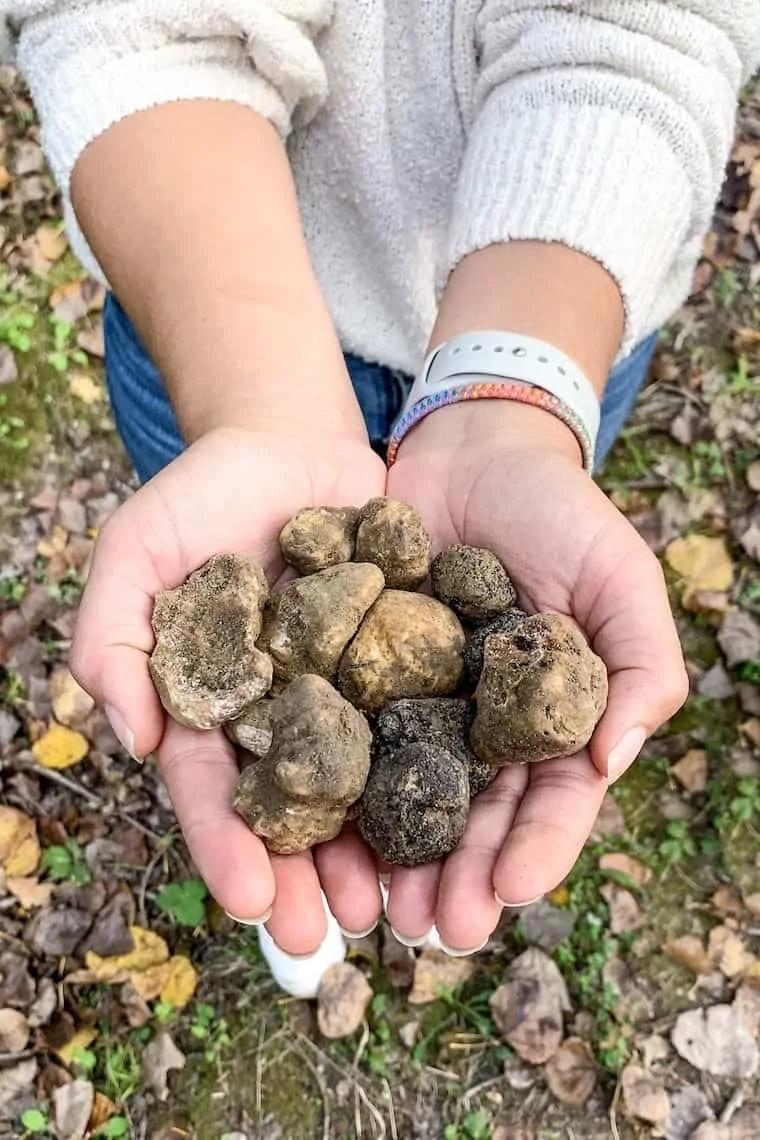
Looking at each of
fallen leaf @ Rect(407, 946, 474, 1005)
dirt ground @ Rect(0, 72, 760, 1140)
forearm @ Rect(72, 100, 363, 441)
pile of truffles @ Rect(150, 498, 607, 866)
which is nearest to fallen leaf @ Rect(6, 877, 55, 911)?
dirt ground @ Rect(0, 72, 760, 1140)

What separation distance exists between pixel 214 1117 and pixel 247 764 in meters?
1.15

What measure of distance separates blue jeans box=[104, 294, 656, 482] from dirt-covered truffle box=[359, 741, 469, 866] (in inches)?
41.2

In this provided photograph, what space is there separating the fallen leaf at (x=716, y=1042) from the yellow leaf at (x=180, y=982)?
110 cm

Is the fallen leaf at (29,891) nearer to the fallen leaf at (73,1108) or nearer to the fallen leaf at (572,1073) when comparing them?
the fallen leaf at (73,1108)

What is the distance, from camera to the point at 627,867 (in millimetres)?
2686

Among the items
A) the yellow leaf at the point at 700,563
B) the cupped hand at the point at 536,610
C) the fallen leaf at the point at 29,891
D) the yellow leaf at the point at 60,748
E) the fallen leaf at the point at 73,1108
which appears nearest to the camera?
the cupped hand at the point at 536,610

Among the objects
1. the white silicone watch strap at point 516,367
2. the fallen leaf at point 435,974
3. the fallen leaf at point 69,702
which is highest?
the white silicone watch strap at point 516,367

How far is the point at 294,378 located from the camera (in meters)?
1.92

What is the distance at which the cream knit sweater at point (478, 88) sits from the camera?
1925 mm

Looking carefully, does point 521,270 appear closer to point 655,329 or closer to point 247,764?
point 655,329

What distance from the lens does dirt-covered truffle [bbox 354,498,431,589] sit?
176cm

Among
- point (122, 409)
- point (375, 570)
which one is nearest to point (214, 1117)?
point (375, 570)

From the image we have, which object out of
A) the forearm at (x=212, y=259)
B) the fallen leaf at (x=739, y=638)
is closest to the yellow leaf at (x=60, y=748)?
the forearm at (x=212, y=259)

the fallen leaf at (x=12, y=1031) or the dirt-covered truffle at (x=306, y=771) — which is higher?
the dirt-covered truffle at (x=306, y=771)
